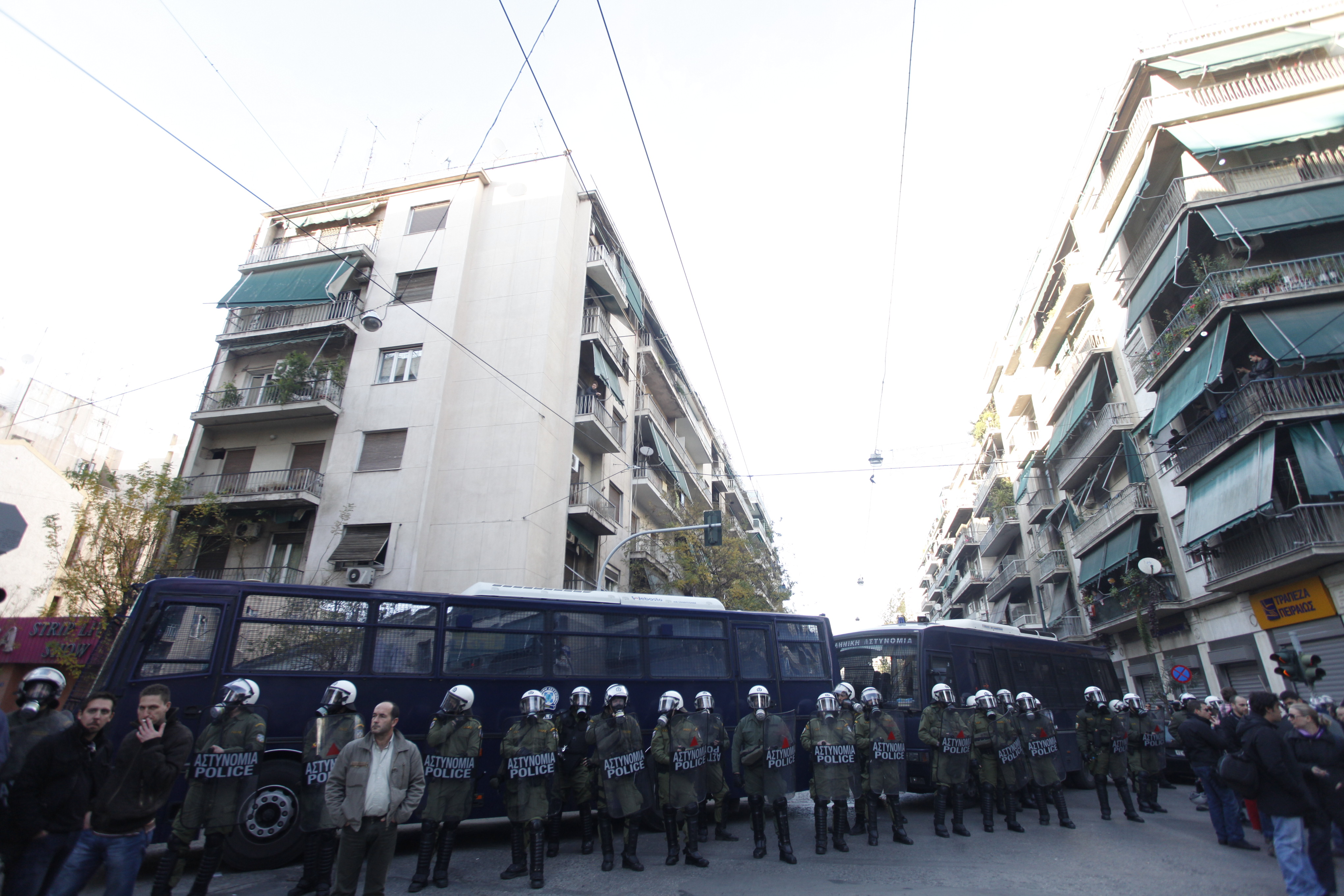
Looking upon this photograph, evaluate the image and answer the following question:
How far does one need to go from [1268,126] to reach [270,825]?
25.4 m

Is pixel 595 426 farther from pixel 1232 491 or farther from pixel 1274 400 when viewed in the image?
pixel 1274 400

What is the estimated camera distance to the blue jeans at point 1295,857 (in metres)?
5.56

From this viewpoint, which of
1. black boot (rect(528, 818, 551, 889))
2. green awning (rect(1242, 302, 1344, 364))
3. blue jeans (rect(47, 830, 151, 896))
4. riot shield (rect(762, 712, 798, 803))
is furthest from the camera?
green awning (rect(1242, 302, 1344, 364))

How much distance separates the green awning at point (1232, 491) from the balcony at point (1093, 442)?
18.6 ft

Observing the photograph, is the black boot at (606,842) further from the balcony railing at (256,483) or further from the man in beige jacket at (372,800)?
the balcony railing at (256,483)

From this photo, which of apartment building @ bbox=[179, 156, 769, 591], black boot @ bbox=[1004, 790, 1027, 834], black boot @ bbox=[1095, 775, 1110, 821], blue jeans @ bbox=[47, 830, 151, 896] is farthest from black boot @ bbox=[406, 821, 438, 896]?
apartment building @ bbox=[179, 156, 769, 591]

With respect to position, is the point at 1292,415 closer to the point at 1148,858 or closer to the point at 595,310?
the point at 1148,858

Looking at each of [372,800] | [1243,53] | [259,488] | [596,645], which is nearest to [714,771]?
[596,645]

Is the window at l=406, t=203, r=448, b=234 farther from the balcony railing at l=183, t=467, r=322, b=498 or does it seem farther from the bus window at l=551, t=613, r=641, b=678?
the bus window at l=551, t=613, r=641, b=678

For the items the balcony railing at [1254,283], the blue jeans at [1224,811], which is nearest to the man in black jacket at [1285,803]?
the blue jeans at [1224,811]

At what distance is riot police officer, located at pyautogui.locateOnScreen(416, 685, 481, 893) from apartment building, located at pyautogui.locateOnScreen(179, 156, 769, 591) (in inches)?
483

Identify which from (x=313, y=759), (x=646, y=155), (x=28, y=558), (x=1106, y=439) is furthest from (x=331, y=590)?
(x=28, y=558)

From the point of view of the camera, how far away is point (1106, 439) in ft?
84.3

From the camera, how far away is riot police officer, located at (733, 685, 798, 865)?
325 inches
